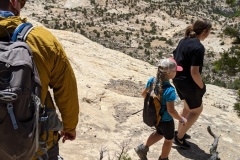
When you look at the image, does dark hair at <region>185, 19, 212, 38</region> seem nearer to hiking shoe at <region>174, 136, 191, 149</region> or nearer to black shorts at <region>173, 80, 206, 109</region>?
black shorts at <region>173, 80, 206, 109</region>

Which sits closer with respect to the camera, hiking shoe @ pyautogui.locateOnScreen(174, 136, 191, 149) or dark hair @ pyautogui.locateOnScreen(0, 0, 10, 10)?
dark hair @ pyautogui.locateOnScreen(0, 0, 10, 10)

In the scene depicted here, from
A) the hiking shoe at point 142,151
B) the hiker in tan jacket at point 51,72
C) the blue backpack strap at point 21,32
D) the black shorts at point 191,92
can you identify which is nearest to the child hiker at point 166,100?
the hiking shoe at point 142,151

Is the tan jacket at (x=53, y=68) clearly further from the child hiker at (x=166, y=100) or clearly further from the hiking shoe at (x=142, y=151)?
the hiking shoe at (x=142, y=151)

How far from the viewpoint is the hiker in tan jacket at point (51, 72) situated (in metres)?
1.85

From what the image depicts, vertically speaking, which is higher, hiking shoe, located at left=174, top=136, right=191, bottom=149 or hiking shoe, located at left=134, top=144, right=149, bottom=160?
hiking shoe, located at left=134, top=144, right=149, bottom=160

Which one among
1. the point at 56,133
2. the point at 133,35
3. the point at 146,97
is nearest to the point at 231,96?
the point at 146,97

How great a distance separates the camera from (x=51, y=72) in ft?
6.48

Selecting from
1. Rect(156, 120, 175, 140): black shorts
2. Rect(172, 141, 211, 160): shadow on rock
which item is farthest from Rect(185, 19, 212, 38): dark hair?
Rect(172, 141, 211, 160): shadow on rock

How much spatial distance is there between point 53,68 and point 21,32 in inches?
10.2

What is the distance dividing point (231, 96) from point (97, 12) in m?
22.1

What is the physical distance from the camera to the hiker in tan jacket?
6.08 feet

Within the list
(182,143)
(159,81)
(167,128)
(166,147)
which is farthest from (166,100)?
(182,143)

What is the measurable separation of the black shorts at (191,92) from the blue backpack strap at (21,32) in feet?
8.75

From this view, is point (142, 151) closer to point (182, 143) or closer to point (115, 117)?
point (182, 143)
